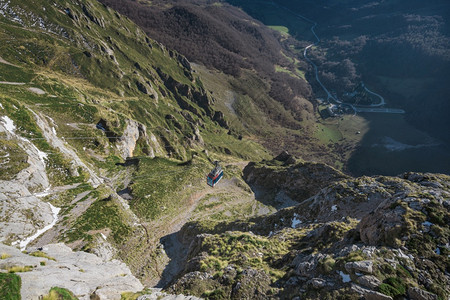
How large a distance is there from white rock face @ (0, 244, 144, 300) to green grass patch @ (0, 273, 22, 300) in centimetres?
36

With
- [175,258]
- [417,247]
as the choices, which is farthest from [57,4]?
[417,247]

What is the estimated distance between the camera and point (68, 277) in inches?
709

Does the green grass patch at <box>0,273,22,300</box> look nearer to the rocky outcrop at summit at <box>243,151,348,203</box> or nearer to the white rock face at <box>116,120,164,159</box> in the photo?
the white rock face at <box>116,120,164,159</box>

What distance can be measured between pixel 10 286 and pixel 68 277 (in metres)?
5.23

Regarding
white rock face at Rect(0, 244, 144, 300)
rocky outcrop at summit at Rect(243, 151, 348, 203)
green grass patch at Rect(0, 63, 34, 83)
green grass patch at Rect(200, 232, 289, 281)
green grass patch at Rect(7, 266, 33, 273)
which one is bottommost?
rocky outcrop at summit at Rect(243, 151, 348, 203)

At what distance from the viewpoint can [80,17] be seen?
158125mm

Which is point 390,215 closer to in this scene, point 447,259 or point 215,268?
point 447,259

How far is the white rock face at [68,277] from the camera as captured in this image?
14.8m

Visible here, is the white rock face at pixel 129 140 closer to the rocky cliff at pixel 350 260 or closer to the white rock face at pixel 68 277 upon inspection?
the white rock face at pixel 68 277

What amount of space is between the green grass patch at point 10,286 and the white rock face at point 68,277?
14.0 inches

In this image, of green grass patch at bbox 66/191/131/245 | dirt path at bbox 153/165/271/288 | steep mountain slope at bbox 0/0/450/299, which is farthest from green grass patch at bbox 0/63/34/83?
dirt path at bbox 153/165/271/288

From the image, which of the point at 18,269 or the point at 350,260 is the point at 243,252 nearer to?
the point at 350,260

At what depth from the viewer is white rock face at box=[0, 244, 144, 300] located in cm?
1477

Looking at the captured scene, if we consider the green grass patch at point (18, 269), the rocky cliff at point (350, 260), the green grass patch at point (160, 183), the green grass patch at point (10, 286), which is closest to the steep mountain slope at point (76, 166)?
the green grass patch at point (160, 183)
